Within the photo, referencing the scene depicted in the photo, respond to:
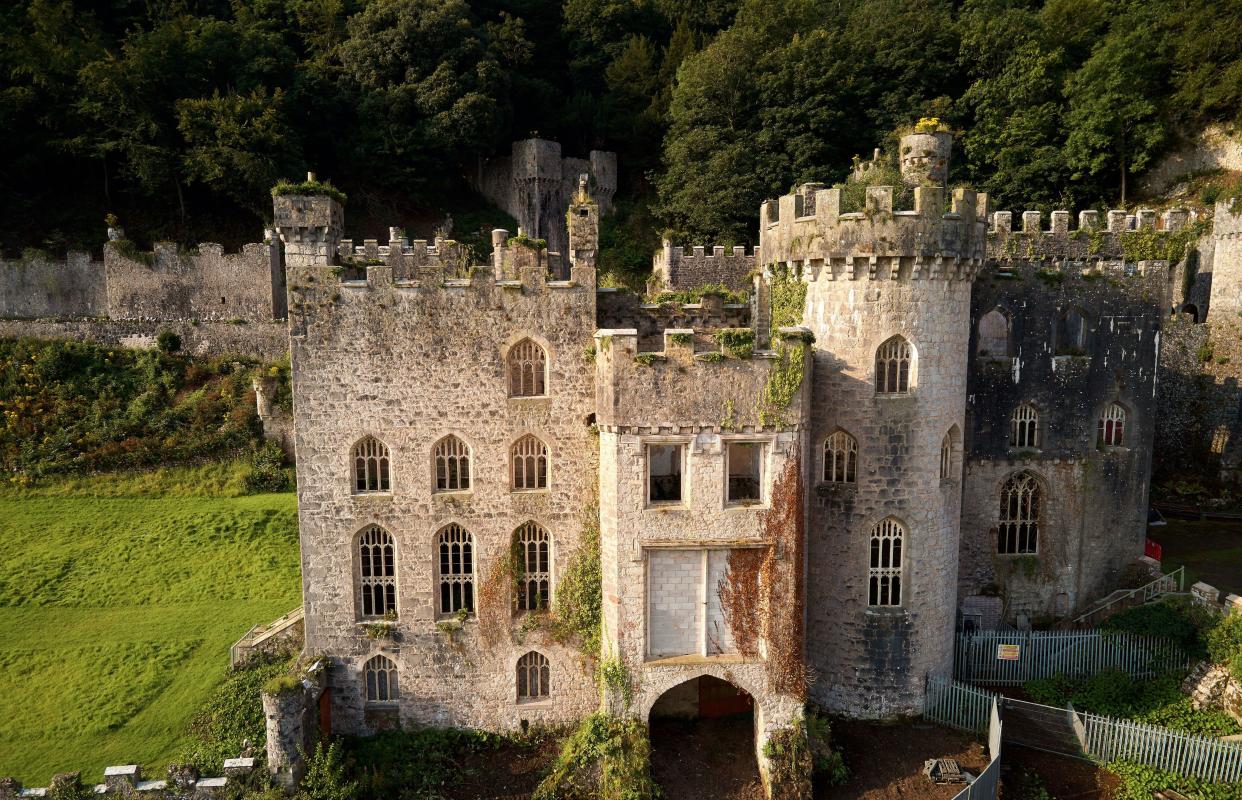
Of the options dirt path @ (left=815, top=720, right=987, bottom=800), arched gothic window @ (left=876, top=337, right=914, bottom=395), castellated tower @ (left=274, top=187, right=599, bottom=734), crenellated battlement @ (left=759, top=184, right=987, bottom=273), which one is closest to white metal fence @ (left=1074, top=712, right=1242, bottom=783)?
dirt path @ (left=815, top=720, right=987, bottom=800)

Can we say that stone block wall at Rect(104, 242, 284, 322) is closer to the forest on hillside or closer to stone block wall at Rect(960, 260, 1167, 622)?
the forest on hillside

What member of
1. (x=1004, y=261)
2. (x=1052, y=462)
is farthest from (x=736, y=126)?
(x=1052, y=462)

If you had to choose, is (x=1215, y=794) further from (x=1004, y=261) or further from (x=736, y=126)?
(x=736, y=126)

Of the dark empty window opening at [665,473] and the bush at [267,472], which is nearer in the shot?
the dark empty window opening at [665,473]

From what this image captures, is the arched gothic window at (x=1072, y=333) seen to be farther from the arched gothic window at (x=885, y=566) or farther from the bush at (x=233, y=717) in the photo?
→ the bush at (x=233, y=717)

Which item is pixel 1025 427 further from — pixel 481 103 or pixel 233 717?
pixel 481 103

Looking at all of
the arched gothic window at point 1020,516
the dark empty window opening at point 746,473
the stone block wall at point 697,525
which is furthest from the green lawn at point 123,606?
the arched gothic window at point 1020,516
